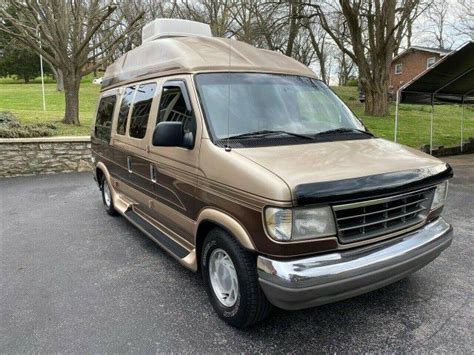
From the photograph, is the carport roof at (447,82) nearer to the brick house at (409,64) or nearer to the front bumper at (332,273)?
the front bumper at (332,273)

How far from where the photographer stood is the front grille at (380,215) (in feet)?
8.90

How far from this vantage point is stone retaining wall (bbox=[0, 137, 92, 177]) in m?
9.53

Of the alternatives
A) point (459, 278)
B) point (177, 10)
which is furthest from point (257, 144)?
point (177, 10)

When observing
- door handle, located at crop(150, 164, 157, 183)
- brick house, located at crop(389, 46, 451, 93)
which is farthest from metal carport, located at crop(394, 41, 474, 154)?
brick house, located at crop(389, 46, 451, 93)

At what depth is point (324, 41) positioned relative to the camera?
42406 millimetres

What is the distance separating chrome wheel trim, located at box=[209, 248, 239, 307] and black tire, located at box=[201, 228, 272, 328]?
0.07 m

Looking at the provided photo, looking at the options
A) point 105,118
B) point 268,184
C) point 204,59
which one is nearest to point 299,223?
point 268,184

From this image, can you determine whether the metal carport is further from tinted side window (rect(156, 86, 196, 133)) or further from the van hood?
tinted side window (rect(156, 86, 196, 133))

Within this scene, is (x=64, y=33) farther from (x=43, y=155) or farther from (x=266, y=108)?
(x=266, y=108)

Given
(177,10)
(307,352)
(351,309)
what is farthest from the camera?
(177,10)

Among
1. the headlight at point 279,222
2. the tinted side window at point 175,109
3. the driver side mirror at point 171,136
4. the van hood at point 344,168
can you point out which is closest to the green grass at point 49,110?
the tinted side window at point 175,109

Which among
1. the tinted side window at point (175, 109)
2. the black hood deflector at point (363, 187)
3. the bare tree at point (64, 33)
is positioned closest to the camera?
the black hood deflector at point (363, 187)

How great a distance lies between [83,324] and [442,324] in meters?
2.95

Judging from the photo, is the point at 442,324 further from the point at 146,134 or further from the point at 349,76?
the point at 349,76
